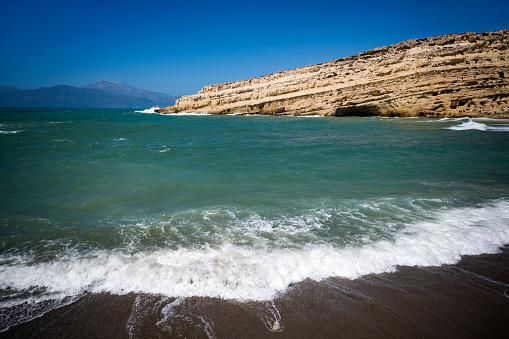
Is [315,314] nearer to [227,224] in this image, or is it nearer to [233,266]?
[233,266]

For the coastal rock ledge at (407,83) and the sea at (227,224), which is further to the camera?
the coastal rock ledge at (407,83)

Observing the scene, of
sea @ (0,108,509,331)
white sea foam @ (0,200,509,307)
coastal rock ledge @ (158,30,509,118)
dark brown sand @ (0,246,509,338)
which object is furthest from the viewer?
coastal rock ledge @ (158,30,509,118)

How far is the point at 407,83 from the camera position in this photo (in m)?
26.4

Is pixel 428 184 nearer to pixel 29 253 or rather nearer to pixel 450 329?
pixel 450 329

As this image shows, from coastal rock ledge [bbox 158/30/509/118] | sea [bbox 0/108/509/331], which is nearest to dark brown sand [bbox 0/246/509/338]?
sea [bbox 0/108/509/331]

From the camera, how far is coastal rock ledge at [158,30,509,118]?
23.6 metres

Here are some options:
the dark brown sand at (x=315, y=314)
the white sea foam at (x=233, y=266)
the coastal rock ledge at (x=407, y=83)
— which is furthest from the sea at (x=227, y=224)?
the coastal rock ledge at (x=407, y=83)

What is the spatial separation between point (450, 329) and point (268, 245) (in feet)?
6.53

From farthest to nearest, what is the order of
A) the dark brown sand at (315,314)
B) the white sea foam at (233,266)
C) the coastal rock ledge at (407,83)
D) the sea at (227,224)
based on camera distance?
the coastal rock ledge at (407,83), the sea at (227,224), the white sea foam at (233,266), the dark brown sand at (315,314)

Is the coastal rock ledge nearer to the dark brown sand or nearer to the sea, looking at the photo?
the sea

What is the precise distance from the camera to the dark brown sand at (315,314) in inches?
79.4

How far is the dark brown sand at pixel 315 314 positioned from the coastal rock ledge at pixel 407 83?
95.5 ft

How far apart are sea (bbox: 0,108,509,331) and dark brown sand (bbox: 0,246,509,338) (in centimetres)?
15

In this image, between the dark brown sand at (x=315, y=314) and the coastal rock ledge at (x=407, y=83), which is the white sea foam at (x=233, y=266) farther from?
the coastal rock ledge at (x=407, y=83)
